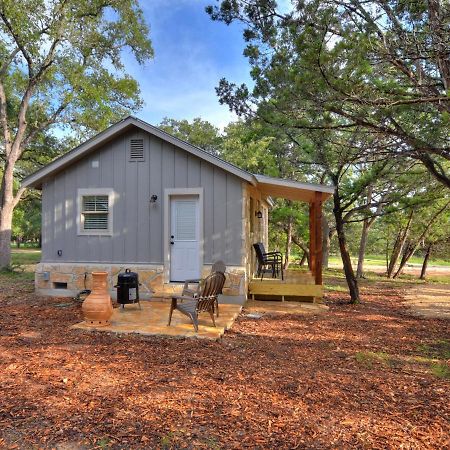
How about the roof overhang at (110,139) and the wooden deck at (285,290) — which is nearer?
the roof overhang at (110,139)

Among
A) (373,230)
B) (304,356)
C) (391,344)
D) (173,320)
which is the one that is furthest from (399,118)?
(373,230)

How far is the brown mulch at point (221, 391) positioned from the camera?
8.60ft

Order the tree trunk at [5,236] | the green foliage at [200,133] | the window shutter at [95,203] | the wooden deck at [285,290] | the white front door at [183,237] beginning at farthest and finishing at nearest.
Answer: the green foliage at [200,133], the tree trunk at [5,236], the window shutter at [95,203], the wooden deck at [285,290], the white front door at [183,237]

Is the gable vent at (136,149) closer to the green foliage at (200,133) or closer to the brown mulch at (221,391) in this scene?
the brown mulch at (221,391)

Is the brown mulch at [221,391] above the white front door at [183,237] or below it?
below

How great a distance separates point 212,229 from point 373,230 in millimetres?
21073

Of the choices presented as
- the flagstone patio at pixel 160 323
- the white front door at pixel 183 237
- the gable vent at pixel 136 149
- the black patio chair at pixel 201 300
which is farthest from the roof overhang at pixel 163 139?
the flagstone patio at pixel 160 323

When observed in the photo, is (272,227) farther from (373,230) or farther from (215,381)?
(215,381)

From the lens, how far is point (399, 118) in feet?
18.7

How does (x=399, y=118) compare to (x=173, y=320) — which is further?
(x=173, y=320)

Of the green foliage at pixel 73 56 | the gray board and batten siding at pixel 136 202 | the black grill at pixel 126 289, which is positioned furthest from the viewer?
Result: the green foliage at pixel 73 56

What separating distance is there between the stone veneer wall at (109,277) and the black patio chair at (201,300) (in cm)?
185

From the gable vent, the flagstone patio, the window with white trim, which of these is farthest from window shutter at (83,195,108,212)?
the flagstone patio

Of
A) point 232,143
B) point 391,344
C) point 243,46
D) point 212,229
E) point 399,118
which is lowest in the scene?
point 391,344
